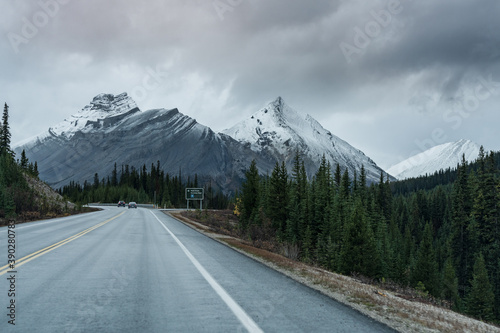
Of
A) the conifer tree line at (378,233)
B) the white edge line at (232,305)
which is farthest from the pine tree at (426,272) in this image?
the white edge line at (232,305)

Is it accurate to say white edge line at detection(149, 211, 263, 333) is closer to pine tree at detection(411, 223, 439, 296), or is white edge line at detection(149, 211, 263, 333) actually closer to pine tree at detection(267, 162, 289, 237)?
pine tree at detection(267, 162, 289, 237)

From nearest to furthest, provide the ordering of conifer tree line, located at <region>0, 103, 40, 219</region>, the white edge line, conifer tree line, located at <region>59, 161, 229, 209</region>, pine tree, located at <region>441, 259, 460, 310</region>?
the white edge line, conifer tree line, located at <region>0, 103, 40, 219</region>, pine tree, located at <region>441, 259, 460, 310</region>, conifer tree line, located at <region>59, 161, 229, 209</region>

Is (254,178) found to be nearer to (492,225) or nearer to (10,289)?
(492,225)

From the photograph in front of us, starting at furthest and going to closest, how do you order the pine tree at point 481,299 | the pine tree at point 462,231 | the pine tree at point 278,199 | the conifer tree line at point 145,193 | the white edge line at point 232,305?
the conifer tree line at point 145,193 < the pine tree at point 462,231 < the pine tree at point 278,199 < the pine tree at point 481,299 < the white edge line at point 232,305

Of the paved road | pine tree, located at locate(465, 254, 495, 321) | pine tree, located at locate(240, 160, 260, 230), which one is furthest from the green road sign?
the paved road

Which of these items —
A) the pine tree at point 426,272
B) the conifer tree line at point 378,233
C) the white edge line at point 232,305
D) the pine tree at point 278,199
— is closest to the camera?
the white edge line at point 232,305

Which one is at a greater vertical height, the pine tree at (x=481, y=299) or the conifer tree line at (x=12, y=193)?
the conifer tree line at (x=12, y=193)

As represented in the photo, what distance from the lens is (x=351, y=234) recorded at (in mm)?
43406

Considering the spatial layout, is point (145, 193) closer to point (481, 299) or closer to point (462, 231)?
point (462, 231)

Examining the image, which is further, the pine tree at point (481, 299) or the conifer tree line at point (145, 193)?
the conifer tree line at point (145, 193)

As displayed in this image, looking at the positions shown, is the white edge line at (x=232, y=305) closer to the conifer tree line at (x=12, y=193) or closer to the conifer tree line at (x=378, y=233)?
the conifer tree line at (x=12, y=193)

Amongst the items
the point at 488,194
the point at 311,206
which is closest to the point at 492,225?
the point at 488,194

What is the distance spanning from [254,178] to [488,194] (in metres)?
44.9

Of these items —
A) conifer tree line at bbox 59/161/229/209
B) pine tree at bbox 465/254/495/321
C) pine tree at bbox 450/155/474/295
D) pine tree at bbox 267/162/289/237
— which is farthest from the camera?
conifer tree line at bbox 59/161/229/209
